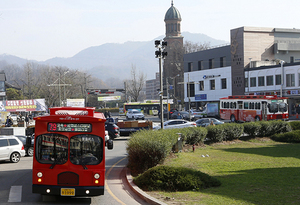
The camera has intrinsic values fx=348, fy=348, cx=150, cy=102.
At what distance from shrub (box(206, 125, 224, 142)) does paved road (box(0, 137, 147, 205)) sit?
8323 mm

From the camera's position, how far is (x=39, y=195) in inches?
441

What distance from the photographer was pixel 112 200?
1066 cm

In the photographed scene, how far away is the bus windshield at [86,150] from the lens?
31.9 feet

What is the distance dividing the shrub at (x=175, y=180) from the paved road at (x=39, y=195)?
74 centimetres

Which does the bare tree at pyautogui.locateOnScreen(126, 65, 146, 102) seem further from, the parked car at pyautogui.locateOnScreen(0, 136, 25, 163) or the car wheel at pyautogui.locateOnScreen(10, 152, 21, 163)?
the car wheel at pyautogui.locateOnScreen(10, 152, 21, 163)

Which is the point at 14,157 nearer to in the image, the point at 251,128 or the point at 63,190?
the point at 63,190

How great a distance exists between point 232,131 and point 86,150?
1788 cm

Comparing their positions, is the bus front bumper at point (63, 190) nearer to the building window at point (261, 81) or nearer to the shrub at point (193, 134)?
the shrub at point (193, 134)

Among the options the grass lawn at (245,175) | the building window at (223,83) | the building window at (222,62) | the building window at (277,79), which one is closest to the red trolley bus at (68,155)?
the grass lawn at (245,175)

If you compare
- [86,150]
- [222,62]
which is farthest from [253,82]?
[86,150]

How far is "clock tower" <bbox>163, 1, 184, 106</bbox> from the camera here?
105812 millimetres

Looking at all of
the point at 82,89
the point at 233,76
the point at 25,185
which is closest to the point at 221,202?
the point at 25,185

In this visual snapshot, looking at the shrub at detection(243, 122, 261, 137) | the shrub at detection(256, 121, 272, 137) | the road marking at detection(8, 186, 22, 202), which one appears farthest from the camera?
the shrub at detection(256, 121, 272, 137)

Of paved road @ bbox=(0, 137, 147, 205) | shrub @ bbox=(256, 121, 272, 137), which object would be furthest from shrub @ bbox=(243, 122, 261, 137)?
paved road @ bbox=(0, 137, 147, 205)
